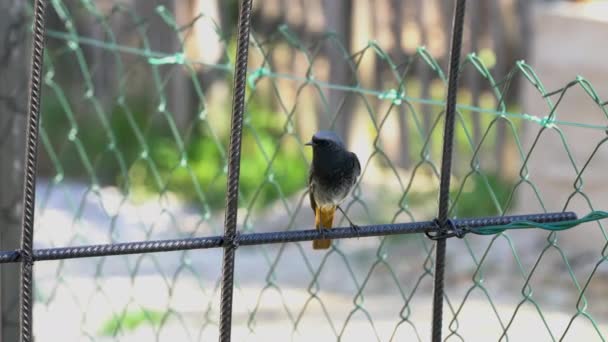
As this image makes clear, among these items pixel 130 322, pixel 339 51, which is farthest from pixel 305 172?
pixel 130 322

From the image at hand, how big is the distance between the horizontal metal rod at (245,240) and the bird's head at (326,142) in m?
0.40

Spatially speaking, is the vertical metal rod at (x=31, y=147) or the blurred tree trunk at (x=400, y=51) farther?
the blurred tree trunk at (x=400, y=51)

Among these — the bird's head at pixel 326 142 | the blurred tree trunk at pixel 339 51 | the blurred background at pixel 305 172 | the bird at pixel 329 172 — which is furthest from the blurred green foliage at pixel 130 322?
the blurred tree trunk at pixel 339 51

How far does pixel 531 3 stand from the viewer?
7004 mm

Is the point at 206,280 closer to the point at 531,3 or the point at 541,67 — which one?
the point at 541,67

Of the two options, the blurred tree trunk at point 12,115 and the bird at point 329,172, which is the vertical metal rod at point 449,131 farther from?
the blurred tree trunk at point 12,115

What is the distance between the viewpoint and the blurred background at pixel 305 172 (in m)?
3.79

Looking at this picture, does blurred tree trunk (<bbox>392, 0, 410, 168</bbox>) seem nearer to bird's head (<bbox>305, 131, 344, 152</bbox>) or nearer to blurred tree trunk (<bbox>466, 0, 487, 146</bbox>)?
blurred tree trunk (<bbox>466, 0, 487, 146</bbox>)

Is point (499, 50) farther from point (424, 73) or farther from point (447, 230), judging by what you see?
point (447, 230)

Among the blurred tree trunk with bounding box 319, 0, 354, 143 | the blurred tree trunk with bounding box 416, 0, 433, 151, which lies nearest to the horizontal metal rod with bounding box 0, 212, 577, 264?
the blurred tree trunk with bounding box 416, 0, 433, 151

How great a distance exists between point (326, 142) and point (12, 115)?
1.11 m

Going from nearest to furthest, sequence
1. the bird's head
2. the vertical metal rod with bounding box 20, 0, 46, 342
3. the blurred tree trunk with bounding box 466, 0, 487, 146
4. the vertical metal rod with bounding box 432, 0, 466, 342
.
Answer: the vertical metal rod with bounding box 20, 0, 46, 342
the vertical metal rod with bounding box 432, 0, 466, 342
the bird's head
the blurred tree trunk with bounding box 466, 0, 487, 146

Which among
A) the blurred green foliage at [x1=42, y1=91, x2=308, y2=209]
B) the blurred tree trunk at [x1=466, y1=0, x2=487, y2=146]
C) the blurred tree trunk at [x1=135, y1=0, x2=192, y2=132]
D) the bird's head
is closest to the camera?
the bird's head

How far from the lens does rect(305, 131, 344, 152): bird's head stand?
2.71 m
